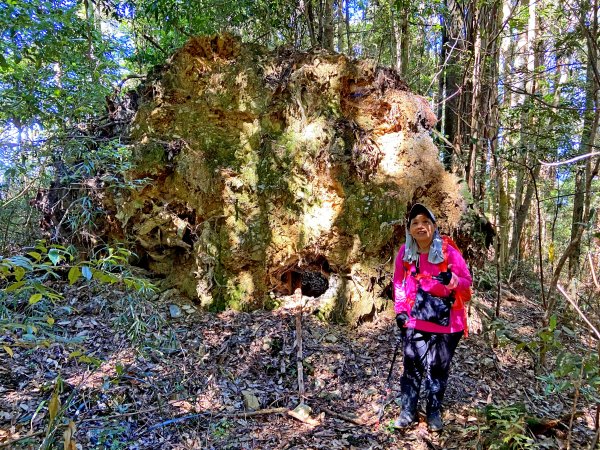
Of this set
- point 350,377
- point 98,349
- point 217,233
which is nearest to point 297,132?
point 217,233

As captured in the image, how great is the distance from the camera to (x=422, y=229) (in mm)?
3221

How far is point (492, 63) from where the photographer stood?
6594 mm

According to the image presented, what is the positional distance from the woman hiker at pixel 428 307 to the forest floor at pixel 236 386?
0.35 m

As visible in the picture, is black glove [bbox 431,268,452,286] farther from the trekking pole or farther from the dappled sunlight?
the dappled sunlight

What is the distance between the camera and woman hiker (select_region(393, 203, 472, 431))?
10.6ft

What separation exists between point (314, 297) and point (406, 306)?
8.38 ft

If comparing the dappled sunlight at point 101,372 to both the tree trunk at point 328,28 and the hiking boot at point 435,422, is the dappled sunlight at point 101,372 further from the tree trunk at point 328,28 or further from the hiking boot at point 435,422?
the tree trunk at point 328,28

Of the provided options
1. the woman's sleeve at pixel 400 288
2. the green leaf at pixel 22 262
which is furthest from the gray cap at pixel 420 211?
the green leaf at pixel 22 262

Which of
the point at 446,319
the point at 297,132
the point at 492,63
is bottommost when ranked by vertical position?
the point at 446,319

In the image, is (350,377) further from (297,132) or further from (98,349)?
(297,132)

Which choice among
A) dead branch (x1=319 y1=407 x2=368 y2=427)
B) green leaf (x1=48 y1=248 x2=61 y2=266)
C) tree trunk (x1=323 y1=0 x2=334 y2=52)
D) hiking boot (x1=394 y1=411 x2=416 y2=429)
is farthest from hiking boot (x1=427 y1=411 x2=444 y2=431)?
tree trunk (x1=323 y1=0 x2=334 y2=52)

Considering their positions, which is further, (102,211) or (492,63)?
(492,63)

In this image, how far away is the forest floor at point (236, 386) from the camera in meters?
3.17

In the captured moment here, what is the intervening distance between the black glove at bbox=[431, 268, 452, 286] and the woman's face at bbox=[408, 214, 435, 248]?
270 millimetres
